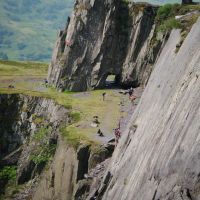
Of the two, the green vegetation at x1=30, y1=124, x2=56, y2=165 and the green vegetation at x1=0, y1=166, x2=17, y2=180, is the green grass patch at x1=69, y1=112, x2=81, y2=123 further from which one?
the green vegetation at x1=0, y1=166, x2=17, y2=180

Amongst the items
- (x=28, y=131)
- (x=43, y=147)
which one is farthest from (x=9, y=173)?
(x=43, y=147)

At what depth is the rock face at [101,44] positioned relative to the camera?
10356 cm

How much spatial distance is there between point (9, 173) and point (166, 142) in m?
58.9

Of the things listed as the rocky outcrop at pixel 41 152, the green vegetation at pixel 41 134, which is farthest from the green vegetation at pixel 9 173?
the green vegetation at pixel 41 134

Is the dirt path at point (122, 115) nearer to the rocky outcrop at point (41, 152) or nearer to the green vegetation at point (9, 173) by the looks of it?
the rocky outcrop at point (41, 152)

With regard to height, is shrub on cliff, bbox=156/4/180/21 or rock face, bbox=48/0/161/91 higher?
shrub on cliff, bbox=156/4/180/21

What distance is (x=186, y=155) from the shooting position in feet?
75.4

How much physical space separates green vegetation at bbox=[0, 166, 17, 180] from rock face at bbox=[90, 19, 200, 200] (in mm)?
40542

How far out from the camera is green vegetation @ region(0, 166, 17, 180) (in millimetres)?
80875

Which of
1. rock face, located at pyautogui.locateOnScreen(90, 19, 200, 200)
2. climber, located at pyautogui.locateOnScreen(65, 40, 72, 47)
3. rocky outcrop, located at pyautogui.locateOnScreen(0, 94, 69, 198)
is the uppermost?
rock face, located at pyautogui.locateOnScreen(90, 19, 200, 200)

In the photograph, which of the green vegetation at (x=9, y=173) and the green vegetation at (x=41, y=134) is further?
the green vegetation at (x=9, y=173)

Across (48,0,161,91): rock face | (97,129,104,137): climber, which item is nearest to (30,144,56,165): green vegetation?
(97,129,104,137): climber

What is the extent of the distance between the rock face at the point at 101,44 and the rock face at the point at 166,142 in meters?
59.3

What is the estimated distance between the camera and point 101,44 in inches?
4122
